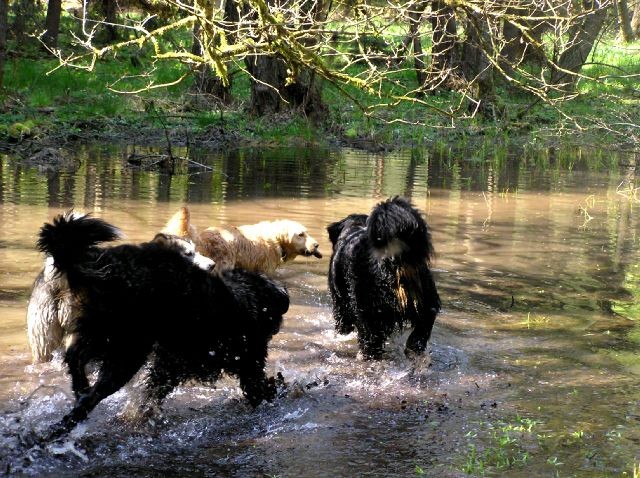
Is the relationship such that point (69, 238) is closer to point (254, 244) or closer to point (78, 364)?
point (78, 364)

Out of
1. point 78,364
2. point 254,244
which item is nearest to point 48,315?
point 78,364

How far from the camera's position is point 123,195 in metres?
11.6

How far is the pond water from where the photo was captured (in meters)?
4.36

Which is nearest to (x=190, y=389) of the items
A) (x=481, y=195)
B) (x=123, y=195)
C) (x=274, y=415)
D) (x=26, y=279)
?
(x=274, y=415)

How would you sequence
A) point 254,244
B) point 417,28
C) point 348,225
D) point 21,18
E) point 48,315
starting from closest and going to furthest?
point 48,315
point 348,225
point 254,244
point 417,28
point 21,18

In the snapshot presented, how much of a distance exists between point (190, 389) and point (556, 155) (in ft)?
51.7

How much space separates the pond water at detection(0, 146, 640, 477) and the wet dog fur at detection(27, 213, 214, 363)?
0.13 meters

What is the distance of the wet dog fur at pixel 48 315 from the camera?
5238mm

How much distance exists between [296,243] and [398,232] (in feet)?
9.33

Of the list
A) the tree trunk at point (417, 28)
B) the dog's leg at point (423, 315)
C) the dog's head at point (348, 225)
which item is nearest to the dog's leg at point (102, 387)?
the dog's leg at point (423, 315)

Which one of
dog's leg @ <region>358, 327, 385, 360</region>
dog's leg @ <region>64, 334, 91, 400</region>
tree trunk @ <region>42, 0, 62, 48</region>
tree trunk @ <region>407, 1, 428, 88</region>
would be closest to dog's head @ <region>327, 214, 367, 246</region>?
dog's leg @ <region>358, 327, 385, 360</region>

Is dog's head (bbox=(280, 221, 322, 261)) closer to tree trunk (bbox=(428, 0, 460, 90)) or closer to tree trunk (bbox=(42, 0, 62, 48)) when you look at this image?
tree trunk (bbox=(428, 0, 460, 90))

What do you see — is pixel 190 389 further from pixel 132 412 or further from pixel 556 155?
pixel 556 155

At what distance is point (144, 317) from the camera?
4.54 m
